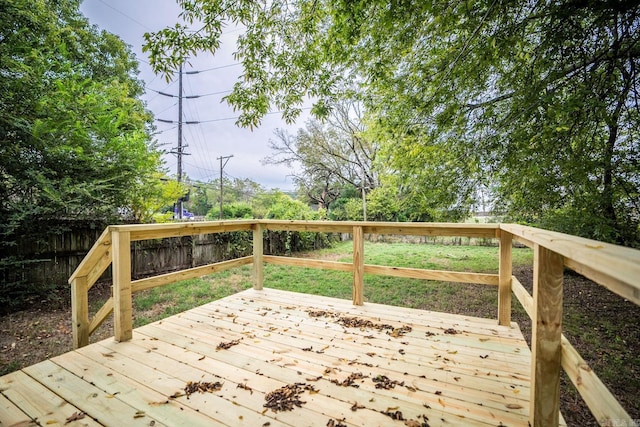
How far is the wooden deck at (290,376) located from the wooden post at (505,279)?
0.14 meters

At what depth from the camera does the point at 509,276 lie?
273 cm

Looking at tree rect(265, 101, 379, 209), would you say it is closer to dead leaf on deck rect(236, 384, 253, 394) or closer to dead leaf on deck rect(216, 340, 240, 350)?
dead leaf on deck rect(216, 340, 240, 350)

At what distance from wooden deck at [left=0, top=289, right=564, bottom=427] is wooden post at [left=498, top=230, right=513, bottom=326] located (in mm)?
144

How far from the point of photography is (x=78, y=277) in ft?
7.82

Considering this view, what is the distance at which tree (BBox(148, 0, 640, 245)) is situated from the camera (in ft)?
9.37

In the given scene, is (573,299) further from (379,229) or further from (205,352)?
(205,352)

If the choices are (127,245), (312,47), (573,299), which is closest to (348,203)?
(573,299)

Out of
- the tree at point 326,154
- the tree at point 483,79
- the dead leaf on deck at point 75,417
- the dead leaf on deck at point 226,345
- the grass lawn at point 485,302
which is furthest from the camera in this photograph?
the tree at point 326,154

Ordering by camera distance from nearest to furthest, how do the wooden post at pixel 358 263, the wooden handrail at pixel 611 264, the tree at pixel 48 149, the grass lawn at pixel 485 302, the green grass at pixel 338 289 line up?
the wooden handrail at pixel 611 264 → the grass lawn at pixel 485 302 → the wooden post at pixel 358 263 → the tree at pixel 48 149 → the green grass at pixel 338 289

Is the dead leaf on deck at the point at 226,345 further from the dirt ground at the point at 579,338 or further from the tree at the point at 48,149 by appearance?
the tree at the point at 48,149

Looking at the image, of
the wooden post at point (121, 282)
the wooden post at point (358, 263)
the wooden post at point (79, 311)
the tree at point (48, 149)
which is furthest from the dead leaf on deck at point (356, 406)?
the tree at point (48, 149)

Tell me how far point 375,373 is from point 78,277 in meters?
2.49

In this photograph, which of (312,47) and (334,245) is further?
(334,245)

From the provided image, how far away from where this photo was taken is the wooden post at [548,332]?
1239mm
